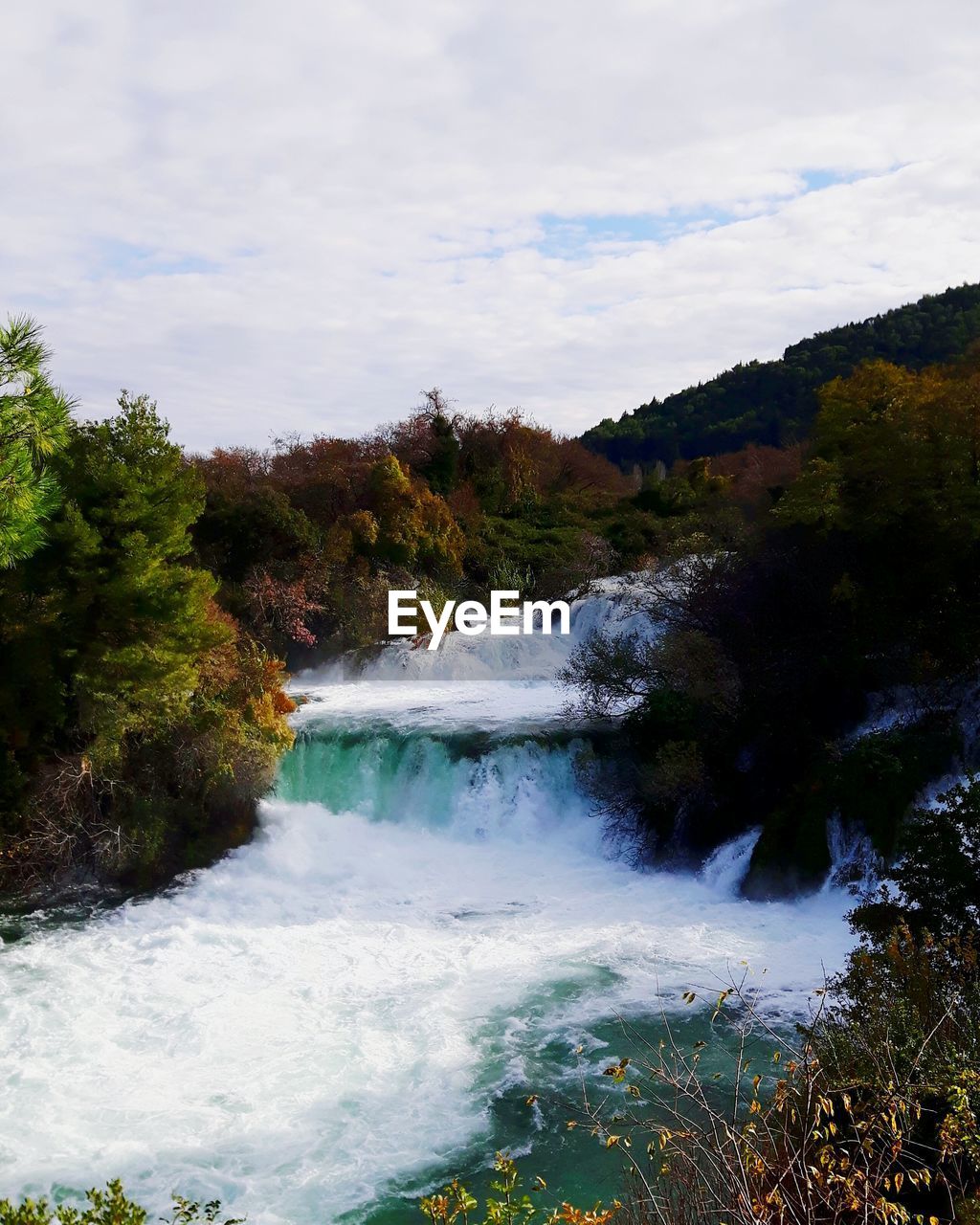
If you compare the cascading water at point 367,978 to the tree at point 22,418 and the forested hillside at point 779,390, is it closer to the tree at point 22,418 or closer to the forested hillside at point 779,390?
the tree at point 22,418

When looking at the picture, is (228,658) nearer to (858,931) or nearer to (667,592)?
(667,592)

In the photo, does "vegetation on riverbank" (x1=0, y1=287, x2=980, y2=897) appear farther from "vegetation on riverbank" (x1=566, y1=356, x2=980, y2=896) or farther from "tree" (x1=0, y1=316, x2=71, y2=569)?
"tree" (x1=0, y1=316, x2=71, y2=569)

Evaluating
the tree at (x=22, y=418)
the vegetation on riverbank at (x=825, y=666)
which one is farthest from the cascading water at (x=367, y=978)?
the tree at (x=22, y=418)

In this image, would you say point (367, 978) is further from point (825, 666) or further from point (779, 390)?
point (779, 390)

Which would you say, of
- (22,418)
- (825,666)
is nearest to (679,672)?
(825,666)

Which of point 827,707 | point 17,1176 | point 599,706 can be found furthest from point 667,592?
point 17,1176
